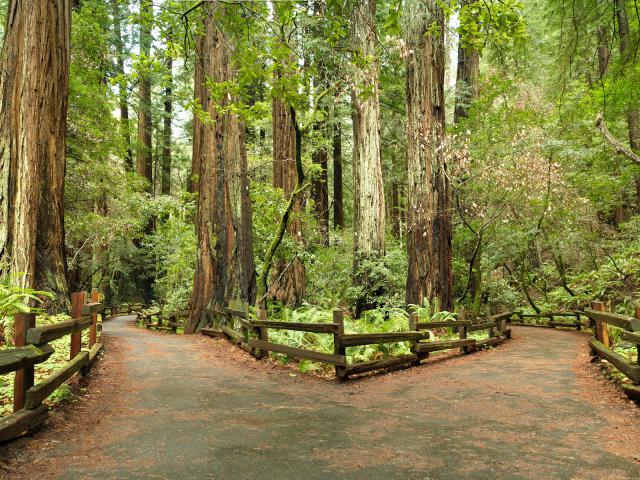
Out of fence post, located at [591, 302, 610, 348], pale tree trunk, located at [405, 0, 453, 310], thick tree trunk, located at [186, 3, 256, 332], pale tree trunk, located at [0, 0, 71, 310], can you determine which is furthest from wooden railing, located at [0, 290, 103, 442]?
pale tree trunk, located at [405, 0, 453, 310]

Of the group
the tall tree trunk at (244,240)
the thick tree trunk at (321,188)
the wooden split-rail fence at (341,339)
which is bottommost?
the wooden split-rail fence at (341,339)

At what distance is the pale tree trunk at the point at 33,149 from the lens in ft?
30.2

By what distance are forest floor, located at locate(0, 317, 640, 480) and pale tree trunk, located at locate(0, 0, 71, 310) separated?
269 centimetres

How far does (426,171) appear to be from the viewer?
13961 millimetres

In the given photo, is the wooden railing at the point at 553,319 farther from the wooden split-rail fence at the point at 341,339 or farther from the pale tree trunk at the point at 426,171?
the pale tree trunk at the point at 426,171

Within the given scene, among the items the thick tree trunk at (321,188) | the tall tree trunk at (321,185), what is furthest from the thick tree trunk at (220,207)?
the thick tree trunk at (321,188)

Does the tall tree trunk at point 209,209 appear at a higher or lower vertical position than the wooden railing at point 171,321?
higher

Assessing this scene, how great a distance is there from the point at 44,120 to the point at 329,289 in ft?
38.3

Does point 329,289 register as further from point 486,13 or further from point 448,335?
point 486,13

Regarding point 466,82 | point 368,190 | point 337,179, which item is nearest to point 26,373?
point 368,190

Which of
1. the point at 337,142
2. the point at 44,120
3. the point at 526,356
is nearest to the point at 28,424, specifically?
the point at 44,120

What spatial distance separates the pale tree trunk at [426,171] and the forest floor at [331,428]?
487 centimetres

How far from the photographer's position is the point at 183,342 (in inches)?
502

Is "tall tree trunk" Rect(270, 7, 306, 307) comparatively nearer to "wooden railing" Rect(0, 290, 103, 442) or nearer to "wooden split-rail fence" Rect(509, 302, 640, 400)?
"wooden split-rail fence" Rect(509, 302, 640, 400)
